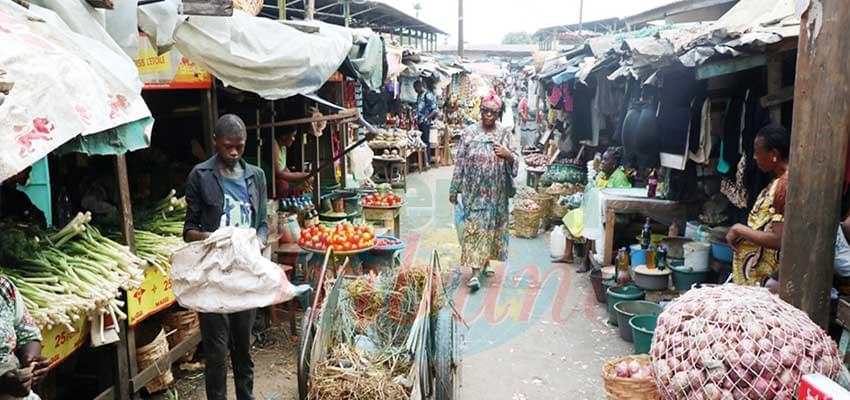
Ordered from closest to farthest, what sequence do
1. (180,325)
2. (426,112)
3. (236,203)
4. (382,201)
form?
(236,203)
(180,325)
(382,201)
(426,112)

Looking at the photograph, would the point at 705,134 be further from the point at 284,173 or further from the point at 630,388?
the point at 284,173

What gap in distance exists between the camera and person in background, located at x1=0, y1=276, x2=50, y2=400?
266 cm

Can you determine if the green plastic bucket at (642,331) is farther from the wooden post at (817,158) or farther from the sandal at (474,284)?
the sandal at (474,284)

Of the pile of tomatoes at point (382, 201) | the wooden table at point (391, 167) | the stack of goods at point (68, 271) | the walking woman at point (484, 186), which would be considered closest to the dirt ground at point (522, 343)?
the walking woman at point (484, 186)

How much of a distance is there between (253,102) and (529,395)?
15.6 feet

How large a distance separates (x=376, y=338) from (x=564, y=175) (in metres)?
8.84

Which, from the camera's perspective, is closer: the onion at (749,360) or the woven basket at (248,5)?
the onion at (749,360)

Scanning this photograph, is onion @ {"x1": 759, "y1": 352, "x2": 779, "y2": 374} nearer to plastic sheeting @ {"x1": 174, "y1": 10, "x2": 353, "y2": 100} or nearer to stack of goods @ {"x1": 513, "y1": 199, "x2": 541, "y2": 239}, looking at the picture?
plastic sheeting @ {"x1": 174, "y1": 10, "x2": 353, "y2": 100}

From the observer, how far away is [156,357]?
15.7 ft

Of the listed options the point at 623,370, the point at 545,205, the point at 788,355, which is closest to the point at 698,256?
the point at 623,370

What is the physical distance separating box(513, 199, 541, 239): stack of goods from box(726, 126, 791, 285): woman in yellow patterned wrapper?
6.08 meters

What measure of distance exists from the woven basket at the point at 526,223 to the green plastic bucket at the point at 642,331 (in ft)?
16.0

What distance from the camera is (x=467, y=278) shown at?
816 centimetres

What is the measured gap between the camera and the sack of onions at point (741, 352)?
2646 millimetres
